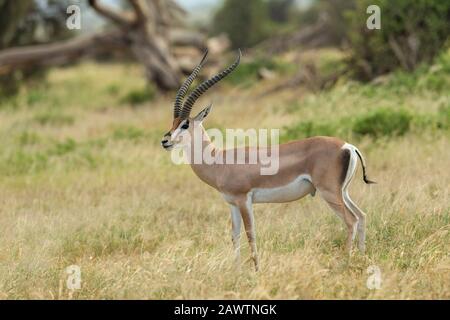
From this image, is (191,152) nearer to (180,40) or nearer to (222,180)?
(222,180)

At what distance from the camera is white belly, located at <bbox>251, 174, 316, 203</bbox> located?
5195mm

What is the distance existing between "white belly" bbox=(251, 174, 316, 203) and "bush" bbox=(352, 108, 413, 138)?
449 cm

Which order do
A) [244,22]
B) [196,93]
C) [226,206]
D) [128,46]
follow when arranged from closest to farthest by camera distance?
[196,93] < [226,206] < [128,46] < [244,22]

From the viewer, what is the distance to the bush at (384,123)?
31.2ft

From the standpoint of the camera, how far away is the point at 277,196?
522cm

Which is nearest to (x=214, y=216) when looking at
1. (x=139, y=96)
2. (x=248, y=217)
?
(x=248, y=217)

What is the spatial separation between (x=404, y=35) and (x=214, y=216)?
8.60m

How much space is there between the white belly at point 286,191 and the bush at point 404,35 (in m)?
8.90

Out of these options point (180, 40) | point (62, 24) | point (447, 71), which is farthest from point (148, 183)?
point (62, 24)

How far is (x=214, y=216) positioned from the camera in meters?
6.87

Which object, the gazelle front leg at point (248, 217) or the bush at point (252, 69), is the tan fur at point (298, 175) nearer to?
the gazelle front leg at point (248, 217)

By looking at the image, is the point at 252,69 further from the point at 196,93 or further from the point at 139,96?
the point at 196,93
